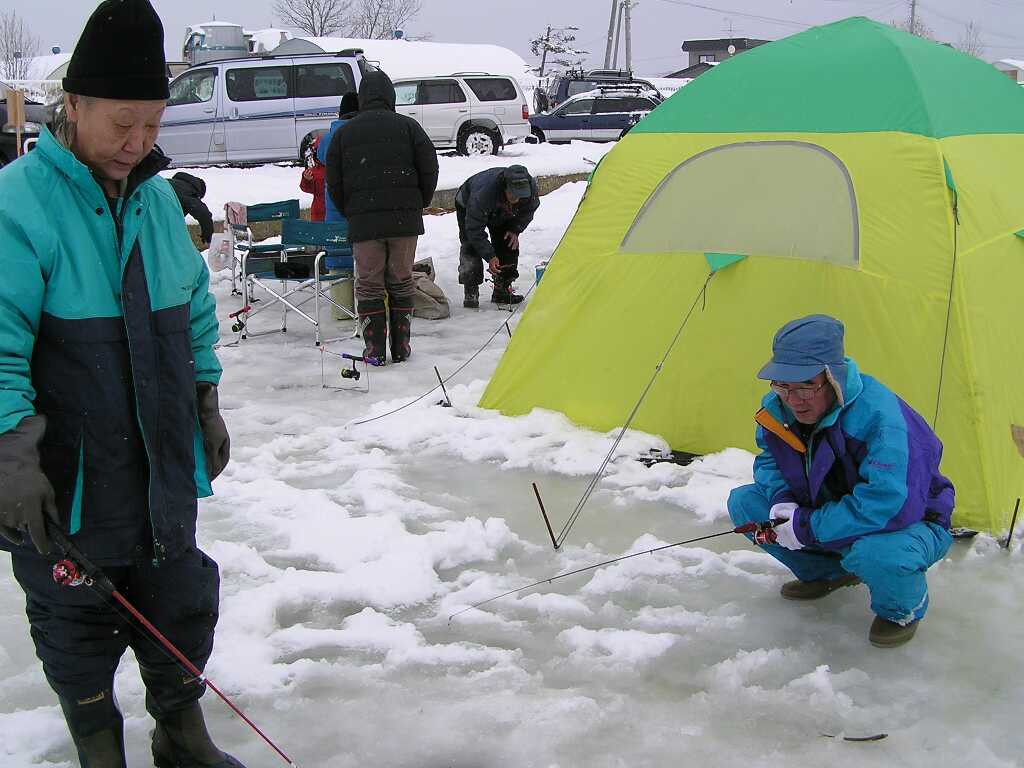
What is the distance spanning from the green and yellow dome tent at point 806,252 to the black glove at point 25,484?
11.3 feet

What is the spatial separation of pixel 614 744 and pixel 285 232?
5519mm

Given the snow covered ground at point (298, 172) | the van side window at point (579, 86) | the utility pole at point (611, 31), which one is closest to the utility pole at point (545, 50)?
the utility pole at point (611, 31)

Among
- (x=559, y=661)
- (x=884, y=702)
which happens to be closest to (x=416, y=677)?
(x=559, y=661)

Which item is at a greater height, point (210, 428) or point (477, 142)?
point (210, 428)

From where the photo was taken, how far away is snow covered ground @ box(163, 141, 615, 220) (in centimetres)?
1290

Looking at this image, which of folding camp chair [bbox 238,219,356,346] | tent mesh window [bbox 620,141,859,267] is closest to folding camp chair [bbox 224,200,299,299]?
folding camp chair [bbox 238,219,356,346]

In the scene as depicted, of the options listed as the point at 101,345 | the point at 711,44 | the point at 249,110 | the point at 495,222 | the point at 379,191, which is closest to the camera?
the point at 101,345

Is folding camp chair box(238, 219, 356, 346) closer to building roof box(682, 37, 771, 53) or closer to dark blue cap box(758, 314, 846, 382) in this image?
dark blue cap box(758, 314, 846, 382)

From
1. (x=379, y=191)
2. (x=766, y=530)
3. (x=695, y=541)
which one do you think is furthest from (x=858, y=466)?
(x=379, y=191)

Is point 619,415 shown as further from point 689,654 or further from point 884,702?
point 884,702

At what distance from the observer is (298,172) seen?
1524 centimetres

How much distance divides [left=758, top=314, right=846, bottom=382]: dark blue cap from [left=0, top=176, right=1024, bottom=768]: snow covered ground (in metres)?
0.91

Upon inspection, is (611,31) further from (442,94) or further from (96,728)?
(96,728)

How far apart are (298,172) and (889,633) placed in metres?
13.1
